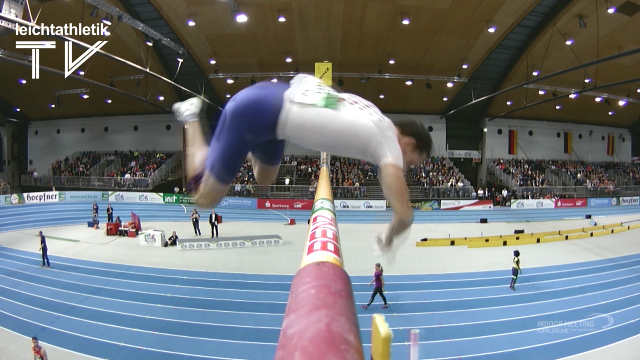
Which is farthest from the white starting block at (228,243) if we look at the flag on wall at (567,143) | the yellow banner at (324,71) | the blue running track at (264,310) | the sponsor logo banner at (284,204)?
the flag on wall at (567,143)

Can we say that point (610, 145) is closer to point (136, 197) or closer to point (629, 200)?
point (629, 200)

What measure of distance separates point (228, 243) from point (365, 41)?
514 inches

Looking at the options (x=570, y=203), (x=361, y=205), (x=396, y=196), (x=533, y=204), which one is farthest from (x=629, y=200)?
(x=396, y=196)

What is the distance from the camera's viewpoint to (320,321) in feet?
3.07

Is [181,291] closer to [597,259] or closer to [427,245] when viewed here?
[427,245]

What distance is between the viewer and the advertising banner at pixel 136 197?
77.3 ft

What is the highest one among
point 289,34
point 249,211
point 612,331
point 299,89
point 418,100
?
point 289,34

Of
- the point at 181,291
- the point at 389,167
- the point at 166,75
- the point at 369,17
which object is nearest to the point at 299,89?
the point at 389,167

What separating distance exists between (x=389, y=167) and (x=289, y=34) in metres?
18.3

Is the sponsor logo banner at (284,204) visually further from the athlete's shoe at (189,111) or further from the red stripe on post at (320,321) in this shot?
the red stripe on post at (320,321)

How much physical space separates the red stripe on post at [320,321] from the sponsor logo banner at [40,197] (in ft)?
88.6

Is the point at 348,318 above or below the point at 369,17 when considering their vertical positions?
below

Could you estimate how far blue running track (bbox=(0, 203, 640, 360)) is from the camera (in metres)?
6.57

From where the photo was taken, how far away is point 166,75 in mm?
21953
